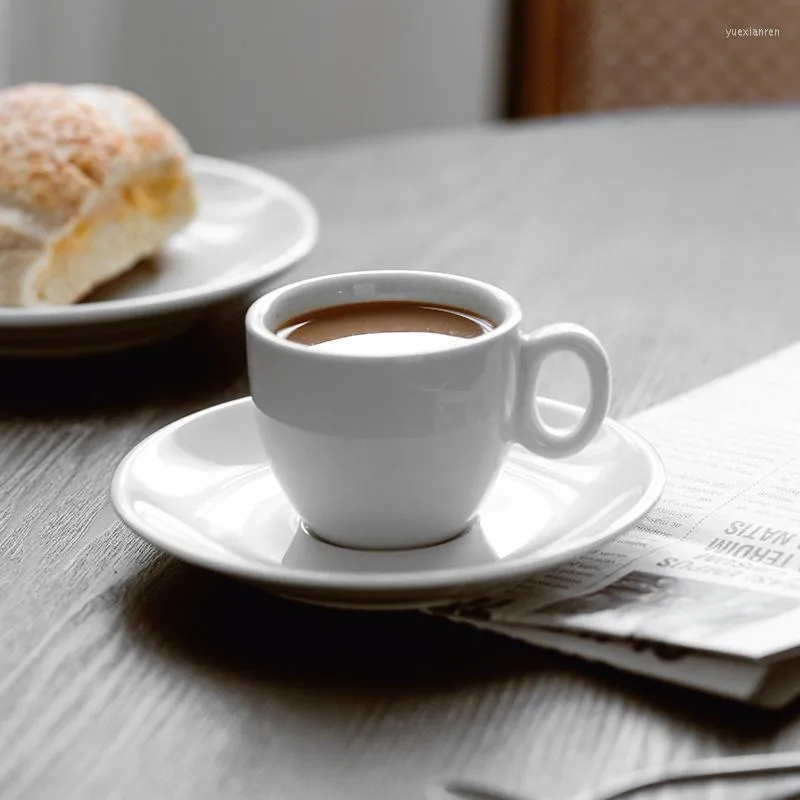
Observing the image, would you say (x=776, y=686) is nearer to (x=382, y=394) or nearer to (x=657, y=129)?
(x=382, y=394)

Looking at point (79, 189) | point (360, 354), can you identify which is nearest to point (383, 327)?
point (360, 354)

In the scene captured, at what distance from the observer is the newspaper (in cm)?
48

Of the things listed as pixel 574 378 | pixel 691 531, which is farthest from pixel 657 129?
pixel 691 531

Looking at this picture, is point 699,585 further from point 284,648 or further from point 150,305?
point 150,305

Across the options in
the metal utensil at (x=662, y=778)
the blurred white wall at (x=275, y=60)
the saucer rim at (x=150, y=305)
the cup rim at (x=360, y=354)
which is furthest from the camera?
the blurred white wall at (x=275, y=60)

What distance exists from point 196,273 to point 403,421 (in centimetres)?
50

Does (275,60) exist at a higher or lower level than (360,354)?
lower

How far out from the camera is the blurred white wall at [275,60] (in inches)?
90.9

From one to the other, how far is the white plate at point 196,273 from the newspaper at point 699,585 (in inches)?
12.6

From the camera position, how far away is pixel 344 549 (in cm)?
58

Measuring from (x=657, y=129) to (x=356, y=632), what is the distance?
111cm

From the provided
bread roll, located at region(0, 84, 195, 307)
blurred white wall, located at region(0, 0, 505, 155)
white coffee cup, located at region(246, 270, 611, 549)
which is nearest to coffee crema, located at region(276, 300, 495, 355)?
white coffee cup, located at region(246, 270, 611, 549)

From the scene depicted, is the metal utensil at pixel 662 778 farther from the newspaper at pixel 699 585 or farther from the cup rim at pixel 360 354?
the cup rim at pixel 360 354

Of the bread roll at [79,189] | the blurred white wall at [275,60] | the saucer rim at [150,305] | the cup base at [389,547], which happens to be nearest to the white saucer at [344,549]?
the cup base at [389,547]
